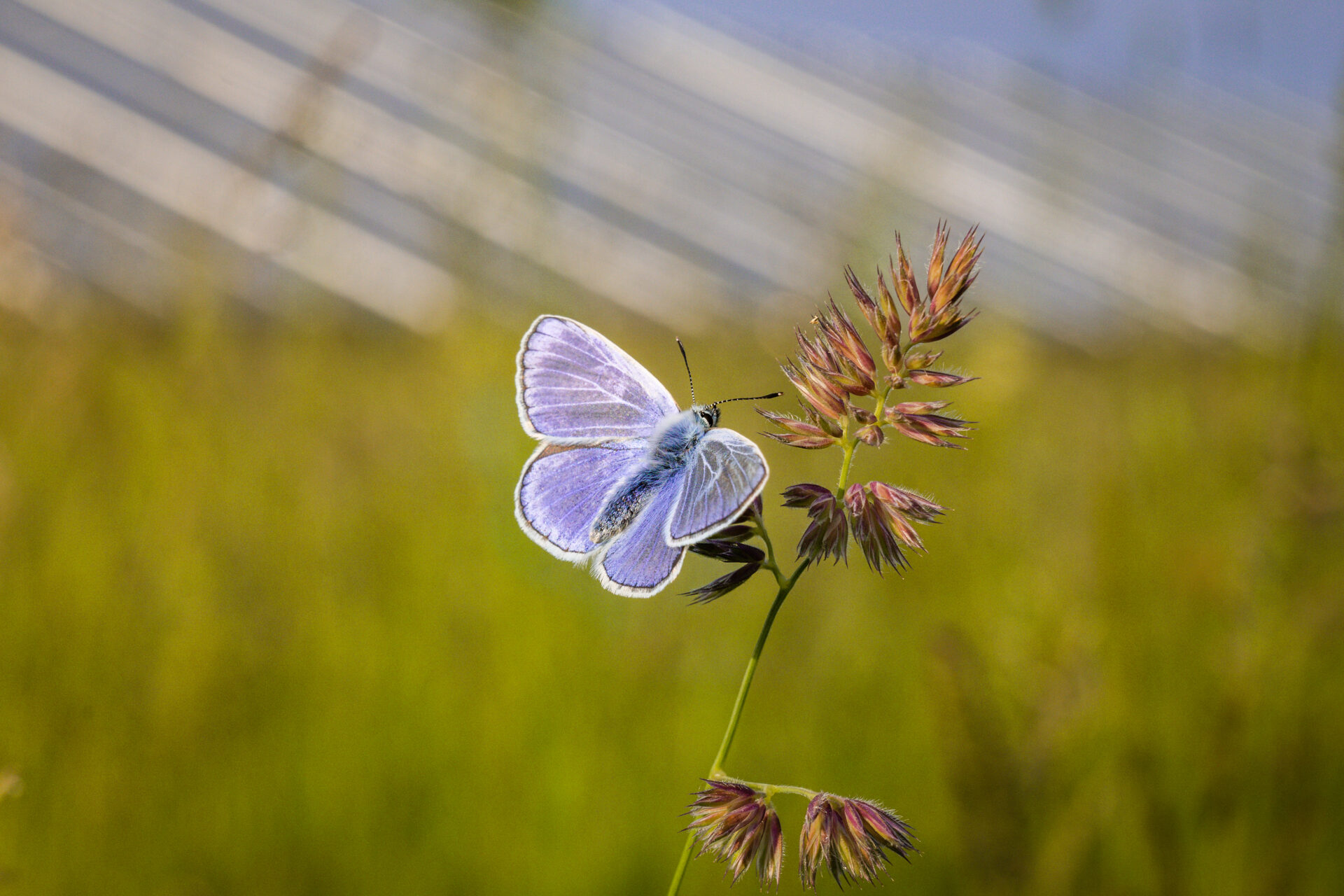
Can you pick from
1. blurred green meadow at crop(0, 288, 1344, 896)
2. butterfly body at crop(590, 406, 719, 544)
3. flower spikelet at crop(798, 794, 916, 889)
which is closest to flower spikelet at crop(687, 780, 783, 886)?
flower spikelet at crop(798, 794, 916, 889)

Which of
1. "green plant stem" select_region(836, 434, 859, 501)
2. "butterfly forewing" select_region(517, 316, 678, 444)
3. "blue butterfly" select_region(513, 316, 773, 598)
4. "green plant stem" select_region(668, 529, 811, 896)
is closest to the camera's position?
"green plant stem" select_region(668, 529, 811, 896)

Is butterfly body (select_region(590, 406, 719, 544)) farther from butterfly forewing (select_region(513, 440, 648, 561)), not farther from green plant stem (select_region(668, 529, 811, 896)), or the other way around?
green plant stem (select_region(668, 529, 811, 896))

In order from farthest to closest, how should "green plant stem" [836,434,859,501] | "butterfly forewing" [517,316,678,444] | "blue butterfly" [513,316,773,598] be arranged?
"butterfly forewing" [517,316,678,444], "blue butterfly" [513,316,773,598], "green plant stem" [836,434,859,501]

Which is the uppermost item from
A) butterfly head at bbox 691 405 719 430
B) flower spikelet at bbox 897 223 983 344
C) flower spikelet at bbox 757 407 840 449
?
flower spikelet at bbox 897 223 983 344

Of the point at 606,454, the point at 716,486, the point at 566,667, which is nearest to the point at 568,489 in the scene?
the point at 606,454

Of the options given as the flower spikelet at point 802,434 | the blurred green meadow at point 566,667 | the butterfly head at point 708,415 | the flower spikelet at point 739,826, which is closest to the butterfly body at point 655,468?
the butterfly head at point 708,415

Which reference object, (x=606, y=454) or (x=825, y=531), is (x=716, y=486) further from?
(x=606, y=454)
